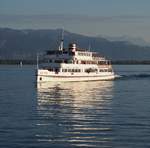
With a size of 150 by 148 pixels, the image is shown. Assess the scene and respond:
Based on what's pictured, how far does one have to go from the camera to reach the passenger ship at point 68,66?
95.6 metres

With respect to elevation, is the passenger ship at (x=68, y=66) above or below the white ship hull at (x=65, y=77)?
above

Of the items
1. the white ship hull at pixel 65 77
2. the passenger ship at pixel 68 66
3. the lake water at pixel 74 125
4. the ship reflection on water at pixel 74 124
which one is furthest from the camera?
the passenger ship at pixel 68 66

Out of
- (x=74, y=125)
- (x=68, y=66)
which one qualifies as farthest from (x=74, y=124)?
(x=68, y=66)

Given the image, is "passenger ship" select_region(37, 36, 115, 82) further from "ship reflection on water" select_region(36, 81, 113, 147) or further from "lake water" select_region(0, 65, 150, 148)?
"lake water" select_region(0, 65, 150, 148)

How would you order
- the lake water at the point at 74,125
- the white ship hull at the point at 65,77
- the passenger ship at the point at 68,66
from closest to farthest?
the lake water at the point at 74,125 → the white ship hull at the point at 65,77 → the passenger ship at the point at 68,66

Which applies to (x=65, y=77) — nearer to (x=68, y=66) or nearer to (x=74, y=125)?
(x=68, y=66)

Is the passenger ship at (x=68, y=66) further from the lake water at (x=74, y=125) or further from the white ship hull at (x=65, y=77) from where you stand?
the lake water at (x=74, y=125)

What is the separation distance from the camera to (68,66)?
97688 mm

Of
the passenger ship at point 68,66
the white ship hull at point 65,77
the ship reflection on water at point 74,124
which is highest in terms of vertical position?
the passenger ship at point 68,66

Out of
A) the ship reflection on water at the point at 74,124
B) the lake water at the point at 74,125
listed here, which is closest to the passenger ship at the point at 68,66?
the ship reflection on water at the point at 74,124

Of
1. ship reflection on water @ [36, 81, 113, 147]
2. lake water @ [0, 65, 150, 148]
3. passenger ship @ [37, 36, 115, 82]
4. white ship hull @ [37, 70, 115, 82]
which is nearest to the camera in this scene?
lake water @ [0, 65, 150, 148]

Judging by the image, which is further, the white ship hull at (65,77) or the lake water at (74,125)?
the white ship hull at (65,77)

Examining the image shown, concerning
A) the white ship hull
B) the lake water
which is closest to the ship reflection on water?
the lake water

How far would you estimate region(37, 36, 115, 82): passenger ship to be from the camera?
95562 mm
